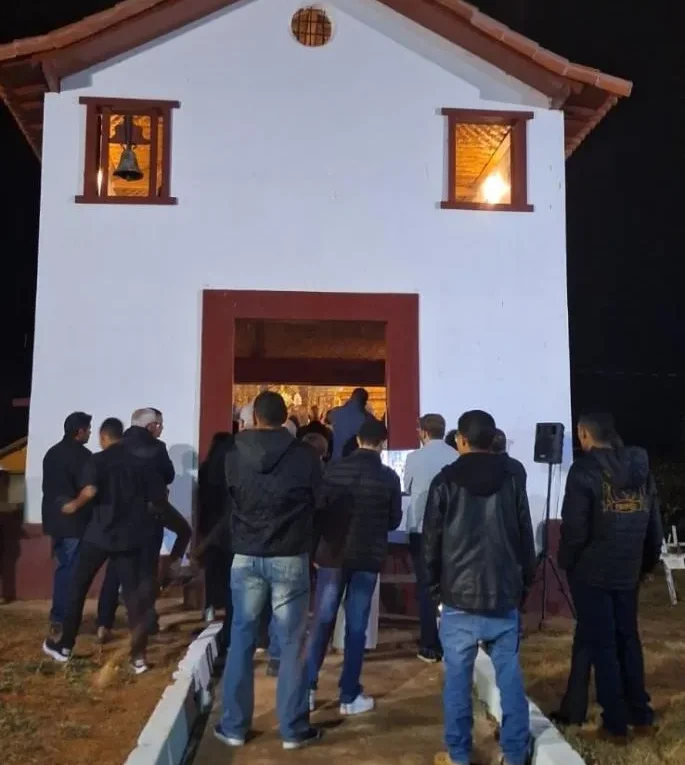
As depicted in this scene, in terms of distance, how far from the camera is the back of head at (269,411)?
16.3 feet

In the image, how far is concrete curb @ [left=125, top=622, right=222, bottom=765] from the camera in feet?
14.4

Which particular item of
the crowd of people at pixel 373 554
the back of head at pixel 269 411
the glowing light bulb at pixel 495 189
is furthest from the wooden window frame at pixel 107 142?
the back of head at pixel 269 411

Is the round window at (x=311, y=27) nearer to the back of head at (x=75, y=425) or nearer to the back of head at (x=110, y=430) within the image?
the back of head at (x=75, y=425)

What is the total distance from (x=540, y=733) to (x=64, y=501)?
4.09 meters

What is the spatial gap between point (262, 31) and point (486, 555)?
7.73 meters

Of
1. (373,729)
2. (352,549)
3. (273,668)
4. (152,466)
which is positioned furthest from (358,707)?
(152,466)

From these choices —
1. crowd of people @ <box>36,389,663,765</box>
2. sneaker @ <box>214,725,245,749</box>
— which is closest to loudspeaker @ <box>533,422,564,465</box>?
crowd of people @ <box>36,389,663,765</box>

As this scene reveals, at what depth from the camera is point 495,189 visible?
10.8 m

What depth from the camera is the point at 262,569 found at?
4.89 m

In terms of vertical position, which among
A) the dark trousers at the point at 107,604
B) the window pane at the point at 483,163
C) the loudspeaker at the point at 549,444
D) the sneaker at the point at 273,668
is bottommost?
the sneaker at the point at 273,668

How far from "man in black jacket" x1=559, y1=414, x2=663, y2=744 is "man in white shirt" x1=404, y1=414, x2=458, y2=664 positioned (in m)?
1.84

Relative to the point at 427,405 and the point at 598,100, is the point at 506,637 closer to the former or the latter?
the point at 427,405

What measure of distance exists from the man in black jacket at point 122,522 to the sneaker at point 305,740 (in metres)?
1.86

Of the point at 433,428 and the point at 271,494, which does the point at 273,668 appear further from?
the point at 433,428
